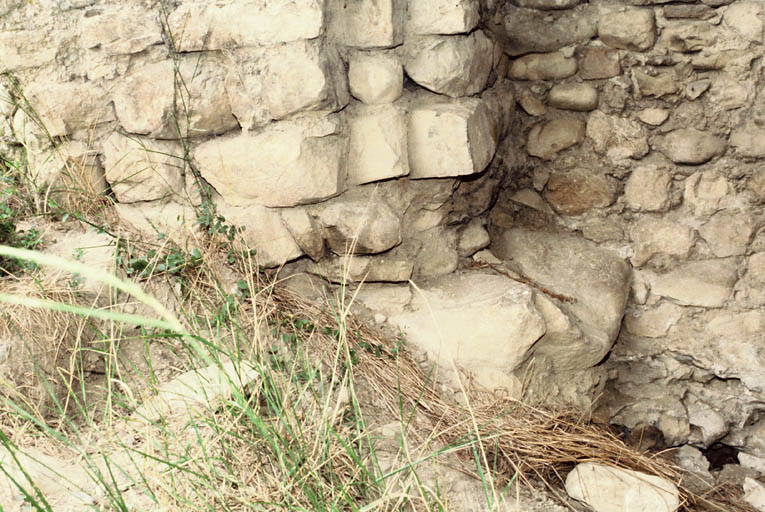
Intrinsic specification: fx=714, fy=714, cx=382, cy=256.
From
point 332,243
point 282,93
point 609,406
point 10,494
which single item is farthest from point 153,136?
point 609,406

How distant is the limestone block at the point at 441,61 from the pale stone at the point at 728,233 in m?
0.99

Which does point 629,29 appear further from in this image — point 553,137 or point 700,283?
point 700,283

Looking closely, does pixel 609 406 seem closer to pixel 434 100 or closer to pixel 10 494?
pixel 434 100

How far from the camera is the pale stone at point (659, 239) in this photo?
2.48 metres

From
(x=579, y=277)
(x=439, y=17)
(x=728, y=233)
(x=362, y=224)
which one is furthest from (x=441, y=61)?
(x=728, y=233)

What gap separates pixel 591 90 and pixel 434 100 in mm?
632

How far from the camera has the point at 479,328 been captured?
2.14 metres

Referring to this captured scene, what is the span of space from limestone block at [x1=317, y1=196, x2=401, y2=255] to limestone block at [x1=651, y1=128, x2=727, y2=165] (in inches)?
39.4

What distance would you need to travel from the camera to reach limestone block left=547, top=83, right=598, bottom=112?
249cm

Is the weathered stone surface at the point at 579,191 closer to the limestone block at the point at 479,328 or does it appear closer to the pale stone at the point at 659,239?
the pale stone at the point at 659,239

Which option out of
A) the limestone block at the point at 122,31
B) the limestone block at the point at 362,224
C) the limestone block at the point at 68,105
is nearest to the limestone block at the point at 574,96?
the limestone block at the point at 362,224

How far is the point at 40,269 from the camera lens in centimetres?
194

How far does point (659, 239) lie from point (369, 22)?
126cm

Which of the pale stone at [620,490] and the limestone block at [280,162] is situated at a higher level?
the limestone block at [280,162]
